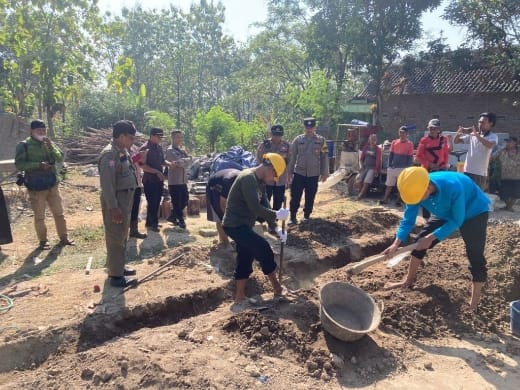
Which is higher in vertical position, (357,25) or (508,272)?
(357,25)

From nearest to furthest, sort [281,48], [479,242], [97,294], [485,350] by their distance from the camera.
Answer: [485,350]
[479,242]
[97,294]
[281,48]

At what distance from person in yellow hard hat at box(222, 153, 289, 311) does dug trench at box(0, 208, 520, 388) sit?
15.2 inches

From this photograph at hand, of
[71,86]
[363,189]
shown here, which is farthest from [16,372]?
[71,86]

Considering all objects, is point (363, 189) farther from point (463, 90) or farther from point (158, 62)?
point (158, 62)

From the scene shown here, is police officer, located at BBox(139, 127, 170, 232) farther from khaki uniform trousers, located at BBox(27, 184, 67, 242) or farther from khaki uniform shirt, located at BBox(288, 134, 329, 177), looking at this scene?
khaki uniform shirt, located at BBox(288, 134, 329, 177)

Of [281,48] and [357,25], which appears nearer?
[357,25]

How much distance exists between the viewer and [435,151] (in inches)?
300

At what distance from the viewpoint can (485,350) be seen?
399 cm

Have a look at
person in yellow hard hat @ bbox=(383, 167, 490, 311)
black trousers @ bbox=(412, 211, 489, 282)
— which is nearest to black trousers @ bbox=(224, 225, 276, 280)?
person in yellow hard hat @ bbox=(383, 167, 490, 311)

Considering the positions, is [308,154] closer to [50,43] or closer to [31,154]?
[31,154]

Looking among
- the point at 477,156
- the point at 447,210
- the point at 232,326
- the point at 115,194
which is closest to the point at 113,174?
the point at 115,194

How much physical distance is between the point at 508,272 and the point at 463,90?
18687mm

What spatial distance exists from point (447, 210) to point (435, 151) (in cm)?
391

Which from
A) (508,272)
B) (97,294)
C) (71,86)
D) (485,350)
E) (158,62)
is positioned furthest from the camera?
(158,62)
